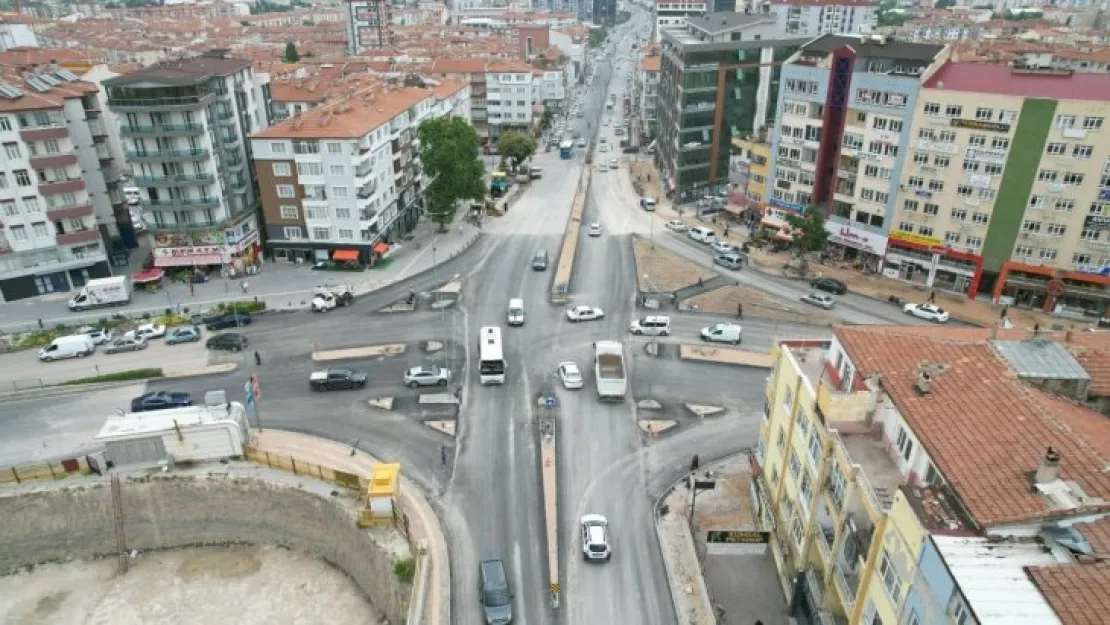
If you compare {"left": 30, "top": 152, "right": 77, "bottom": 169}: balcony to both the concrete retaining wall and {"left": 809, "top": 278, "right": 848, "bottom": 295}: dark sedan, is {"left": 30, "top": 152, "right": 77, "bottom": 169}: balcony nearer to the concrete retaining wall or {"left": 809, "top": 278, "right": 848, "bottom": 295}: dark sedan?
the concrete retaining wall

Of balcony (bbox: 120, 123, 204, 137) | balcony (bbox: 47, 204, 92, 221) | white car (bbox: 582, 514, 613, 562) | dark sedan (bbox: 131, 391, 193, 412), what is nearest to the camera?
white car (bbox: 582, 514, 613, 562)

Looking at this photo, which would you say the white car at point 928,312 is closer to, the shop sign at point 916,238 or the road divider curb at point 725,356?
the shop sign at point 916,238

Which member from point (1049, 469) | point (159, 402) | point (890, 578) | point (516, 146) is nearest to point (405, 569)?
point (890, 578)

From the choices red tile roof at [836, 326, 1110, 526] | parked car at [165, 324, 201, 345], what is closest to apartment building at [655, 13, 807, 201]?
parked car at [165, 324, 201, 345]

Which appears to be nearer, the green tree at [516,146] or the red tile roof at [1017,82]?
the red tile roof at [1017,82]

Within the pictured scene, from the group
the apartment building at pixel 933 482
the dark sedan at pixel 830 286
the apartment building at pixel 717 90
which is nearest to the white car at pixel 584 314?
the dark sedan at pixel 830 286

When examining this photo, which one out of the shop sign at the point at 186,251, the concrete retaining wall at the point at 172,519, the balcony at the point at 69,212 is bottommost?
the concrete retaining wall at the point at 172,519

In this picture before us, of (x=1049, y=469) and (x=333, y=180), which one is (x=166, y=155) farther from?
(x=1049, y=469)
